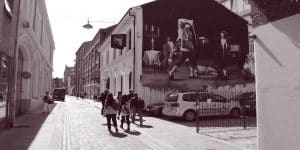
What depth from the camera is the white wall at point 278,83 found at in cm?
637

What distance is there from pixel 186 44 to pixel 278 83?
16.8 metres

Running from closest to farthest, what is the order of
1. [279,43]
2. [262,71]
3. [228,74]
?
1. [279,43]
2. [262,71]
3. [228,74]

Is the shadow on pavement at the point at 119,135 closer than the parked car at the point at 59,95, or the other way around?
the shadow on pavement at the point at 119,135

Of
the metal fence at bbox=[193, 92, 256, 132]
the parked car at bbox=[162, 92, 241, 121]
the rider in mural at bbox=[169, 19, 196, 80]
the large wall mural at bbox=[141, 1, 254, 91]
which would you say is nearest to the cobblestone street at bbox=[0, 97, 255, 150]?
the parked car at bbox=[162, 92, 241, 121]

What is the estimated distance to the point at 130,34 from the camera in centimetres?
2495

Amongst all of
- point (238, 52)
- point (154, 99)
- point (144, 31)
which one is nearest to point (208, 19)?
point (238, 52)

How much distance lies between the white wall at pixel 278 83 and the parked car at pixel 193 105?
8.59 meters

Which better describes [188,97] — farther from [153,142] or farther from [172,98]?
[153,142]

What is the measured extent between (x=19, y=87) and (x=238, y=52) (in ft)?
55.9

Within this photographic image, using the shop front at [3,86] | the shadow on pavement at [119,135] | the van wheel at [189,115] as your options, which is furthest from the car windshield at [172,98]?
the shop front at [3,86]

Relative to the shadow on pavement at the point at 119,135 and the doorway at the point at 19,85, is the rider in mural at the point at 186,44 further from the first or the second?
the shadow on pavement at the point at 119,135

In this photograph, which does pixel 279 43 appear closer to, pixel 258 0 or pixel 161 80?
pixel 258 0

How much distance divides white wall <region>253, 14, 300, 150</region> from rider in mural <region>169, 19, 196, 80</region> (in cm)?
1530

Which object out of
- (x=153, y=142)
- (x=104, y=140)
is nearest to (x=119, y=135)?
(x=104, y=140)
